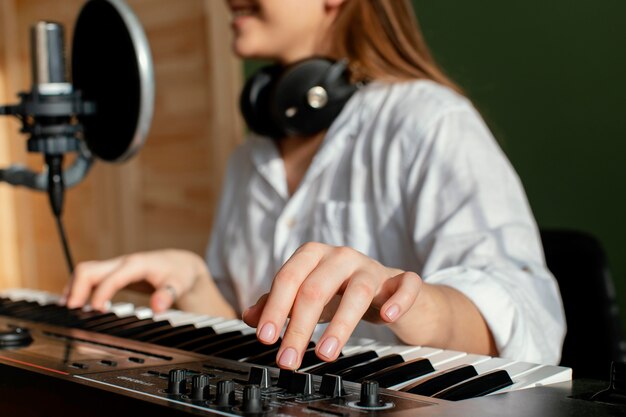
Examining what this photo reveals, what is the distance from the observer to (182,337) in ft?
3.03

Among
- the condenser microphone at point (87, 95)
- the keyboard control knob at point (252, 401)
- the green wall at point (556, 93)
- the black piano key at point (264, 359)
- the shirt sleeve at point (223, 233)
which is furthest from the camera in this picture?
the green wall at point (556, 93)

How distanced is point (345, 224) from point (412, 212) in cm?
15

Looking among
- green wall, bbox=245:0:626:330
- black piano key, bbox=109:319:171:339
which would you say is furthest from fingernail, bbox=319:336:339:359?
green wall, bbox=245:0:626:330

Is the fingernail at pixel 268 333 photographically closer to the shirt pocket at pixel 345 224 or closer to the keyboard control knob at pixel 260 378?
the keyboard control knob at pixel 260 378

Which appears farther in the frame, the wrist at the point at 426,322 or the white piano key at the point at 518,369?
the wrist at the point at 426,322

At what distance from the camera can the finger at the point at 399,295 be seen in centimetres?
71

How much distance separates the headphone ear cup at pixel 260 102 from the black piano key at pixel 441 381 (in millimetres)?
831

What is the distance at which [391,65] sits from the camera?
1.58m

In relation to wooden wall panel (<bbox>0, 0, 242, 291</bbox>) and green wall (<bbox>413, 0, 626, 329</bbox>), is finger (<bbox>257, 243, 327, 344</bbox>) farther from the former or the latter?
wooden wall panel (<bbox>0, 0, 242, 291</bbox>)

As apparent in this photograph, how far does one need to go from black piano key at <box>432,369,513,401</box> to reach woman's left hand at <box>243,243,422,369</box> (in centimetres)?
8

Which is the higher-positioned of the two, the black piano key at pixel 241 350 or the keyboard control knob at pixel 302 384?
the keyboard control knob at pixel 302 384

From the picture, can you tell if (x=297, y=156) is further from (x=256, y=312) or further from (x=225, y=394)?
(x=225, y=394)

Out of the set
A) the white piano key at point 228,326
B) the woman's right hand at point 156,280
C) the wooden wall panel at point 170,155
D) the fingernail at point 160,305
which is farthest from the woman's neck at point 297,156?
the wooden wall panel at point 170,155

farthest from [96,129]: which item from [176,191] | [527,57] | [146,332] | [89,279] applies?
[176,191]
